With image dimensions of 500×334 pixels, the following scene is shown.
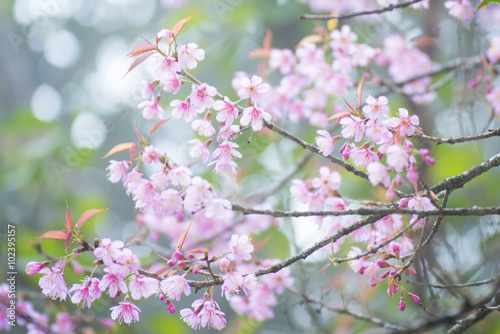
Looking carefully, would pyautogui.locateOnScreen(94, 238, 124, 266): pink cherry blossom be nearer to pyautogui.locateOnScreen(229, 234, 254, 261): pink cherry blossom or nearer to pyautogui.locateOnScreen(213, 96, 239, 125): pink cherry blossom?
pyautogui.locateOnScreen(229, 234, 254, 261): pink cherry blossom

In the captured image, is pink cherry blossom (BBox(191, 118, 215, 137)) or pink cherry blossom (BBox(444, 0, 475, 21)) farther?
pink cherry blossom (BBox(444, 0, 475, 21))

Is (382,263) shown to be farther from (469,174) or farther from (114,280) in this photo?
(114,280)

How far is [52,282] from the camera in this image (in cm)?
88

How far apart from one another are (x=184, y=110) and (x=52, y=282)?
48 cm

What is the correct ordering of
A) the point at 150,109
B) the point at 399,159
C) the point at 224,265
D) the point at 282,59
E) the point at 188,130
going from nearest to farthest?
the point at 399,159 < the point at 224,265 < the point at 150,109 < the point at 282,59 < the point at 188,130

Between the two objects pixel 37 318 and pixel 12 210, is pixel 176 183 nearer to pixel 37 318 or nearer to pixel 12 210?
pixel 37 318

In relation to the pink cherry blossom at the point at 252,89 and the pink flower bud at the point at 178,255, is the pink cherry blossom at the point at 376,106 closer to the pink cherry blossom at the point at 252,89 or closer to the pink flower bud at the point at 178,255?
the pink cherry blossom at the point at 252,89

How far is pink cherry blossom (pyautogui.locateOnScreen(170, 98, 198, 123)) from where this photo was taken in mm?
930

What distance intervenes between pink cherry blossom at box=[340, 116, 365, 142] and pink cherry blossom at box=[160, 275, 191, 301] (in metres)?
0.46

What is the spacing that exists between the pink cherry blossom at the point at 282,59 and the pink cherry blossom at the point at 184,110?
879 mm

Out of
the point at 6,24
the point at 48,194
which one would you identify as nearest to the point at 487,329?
the point at 48,194

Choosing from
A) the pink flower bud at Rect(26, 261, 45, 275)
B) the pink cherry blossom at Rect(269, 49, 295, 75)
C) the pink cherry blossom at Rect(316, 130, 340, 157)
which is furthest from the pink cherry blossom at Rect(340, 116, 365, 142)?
the pink cherry blossom at Rect(269, 49, 295, 75)

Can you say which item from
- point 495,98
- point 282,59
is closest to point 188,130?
point 282,59

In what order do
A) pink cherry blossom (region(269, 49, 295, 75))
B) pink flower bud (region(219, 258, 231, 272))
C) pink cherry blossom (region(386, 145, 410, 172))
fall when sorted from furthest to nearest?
pink cherry blossom (region(269, 49, 295, 75)) → pink flower bud (region(219, 258, 231, 272)) → pink cherry blossom (region(386, 145, 410, 172))
